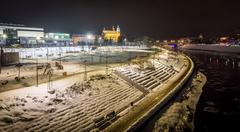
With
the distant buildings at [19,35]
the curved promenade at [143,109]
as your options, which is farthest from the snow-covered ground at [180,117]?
the distant buildings at [19,35]

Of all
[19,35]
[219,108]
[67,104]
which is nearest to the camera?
[67,104]

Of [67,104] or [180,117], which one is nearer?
[67,104]

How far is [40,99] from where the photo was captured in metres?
17.4

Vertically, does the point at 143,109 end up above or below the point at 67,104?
below

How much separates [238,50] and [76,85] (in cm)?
9890

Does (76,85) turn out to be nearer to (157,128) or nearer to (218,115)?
(157,128)

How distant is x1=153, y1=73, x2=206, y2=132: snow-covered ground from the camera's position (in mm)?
17797

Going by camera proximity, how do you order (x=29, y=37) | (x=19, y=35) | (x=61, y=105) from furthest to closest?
(x=29, y=37), (x=19, y=35), (x=61, y=105)

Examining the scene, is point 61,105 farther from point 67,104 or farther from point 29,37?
point 29,37

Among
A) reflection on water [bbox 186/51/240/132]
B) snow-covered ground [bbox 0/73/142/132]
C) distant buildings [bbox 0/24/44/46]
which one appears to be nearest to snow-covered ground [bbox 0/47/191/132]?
snow-covered ground [bbox 0/73/142/132]

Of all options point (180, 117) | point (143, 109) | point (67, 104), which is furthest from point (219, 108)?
point (67, 104)

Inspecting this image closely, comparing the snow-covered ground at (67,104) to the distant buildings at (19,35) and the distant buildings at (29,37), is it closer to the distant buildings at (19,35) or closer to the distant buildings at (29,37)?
the distant buildings at (29,37)

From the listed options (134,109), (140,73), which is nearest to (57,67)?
(140,73)

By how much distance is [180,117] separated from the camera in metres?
20.0
